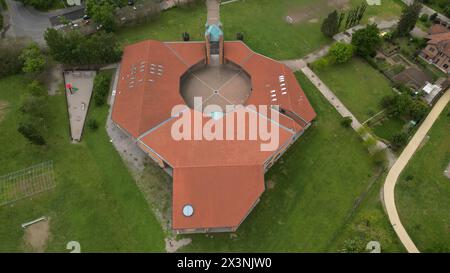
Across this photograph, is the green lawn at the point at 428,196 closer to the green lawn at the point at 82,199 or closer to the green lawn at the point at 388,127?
the green lawn at the point at 388,127

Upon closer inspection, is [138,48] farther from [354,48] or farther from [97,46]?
[354,48]

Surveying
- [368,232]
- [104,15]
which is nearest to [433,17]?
[368,232]

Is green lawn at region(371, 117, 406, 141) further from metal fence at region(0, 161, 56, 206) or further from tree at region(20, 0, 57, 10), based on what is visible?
tree at region(20, 0, 57, 10)

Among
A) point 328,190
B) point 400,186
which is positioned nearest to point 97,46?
point 328,190

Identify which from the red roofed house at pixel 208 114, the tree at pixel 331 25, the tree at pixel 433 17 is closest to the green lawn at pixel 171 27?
the red roofed house at pixel 208 114

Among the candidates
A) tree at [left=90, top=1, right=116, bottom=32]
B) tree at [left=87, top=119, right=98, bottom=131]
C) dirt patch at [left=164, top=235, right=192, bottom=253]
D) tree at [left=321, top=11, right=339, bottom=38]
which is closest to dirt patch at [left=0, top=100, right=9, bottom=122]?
tree at [left=87, top=119, right=98, bottom=131]
